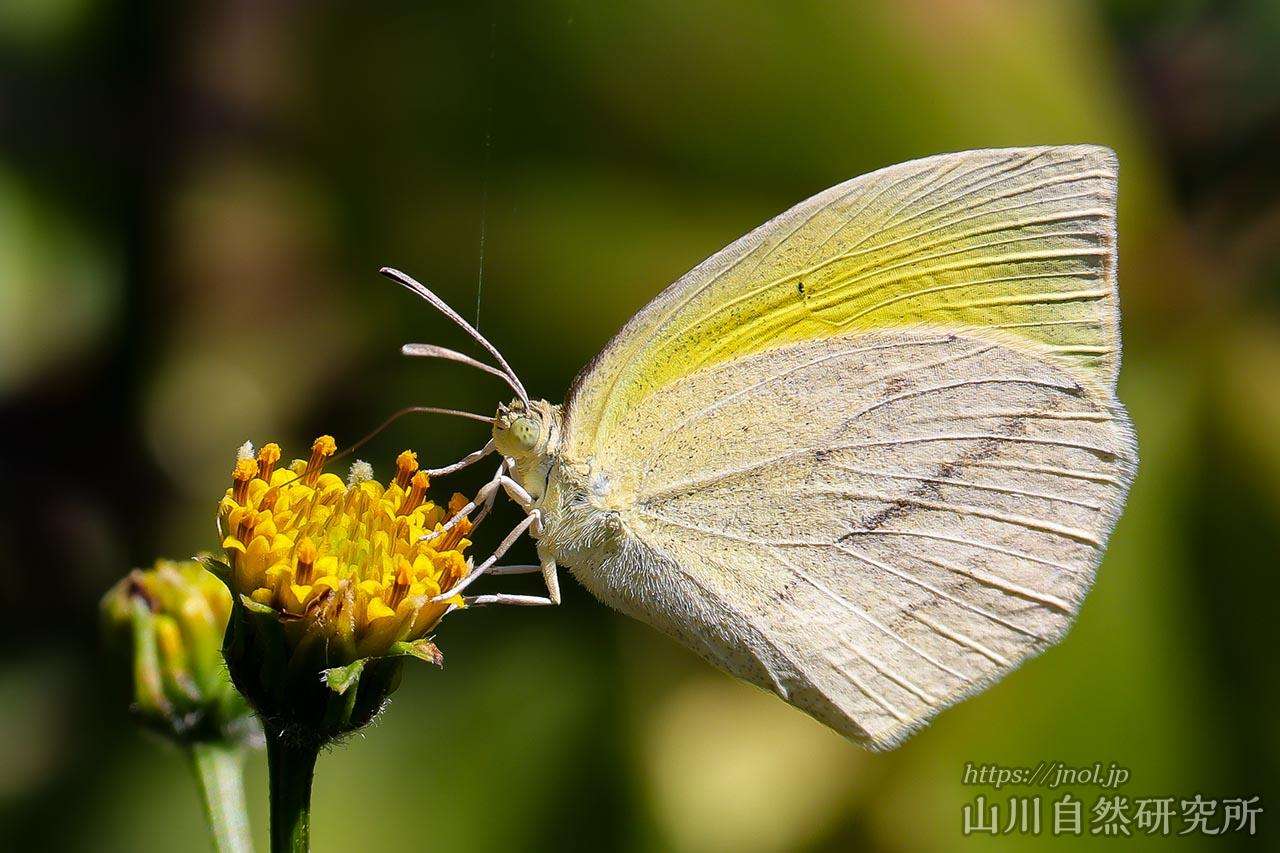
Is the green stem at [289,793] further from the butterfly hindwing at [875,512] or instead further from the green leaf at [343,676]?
the butterfly hindwing at [875,512]

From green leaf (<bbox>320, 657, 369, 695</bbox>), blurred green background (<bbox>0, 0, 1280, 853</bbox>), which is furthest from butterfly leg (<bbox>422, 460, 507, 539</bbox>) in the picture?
blurred green background (<bbox>0, 0, 1280, 853</bbox>)

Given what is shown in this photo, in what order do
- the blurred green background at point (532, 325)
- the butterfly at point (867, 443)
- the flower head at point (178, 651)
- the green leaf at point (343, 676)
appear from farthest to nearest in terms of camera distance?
the blurred green background at point (532, 325), the butterfly at point (867, 443), the flower head at point (178, 651), the green leaf at point (343, 676)

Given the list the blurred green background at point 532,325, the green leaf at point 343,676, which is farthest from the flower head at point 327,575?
the blurred green background at point 532,325

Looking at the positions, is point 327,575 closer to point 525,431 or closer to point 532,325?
point 525,431

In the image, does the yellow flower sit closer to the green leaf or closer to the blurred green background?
the green leaf

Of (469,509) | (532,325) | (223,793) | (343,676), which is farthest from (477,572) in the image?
(532,325)

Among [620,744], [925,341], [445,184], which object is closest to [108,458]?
[445,184]
